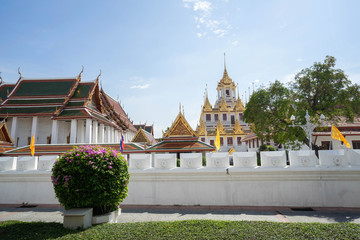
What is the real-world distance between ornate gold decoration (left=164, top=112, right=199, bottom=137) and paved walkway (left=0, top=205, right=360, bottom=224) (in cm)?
911

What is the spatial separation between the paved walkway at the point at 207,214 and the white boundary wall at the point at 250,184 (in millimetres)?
340

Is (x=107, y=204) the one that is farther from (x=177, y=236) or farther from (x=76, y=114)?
(x=76, y=114)

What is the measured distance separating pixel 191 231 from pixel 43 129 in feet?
72.6

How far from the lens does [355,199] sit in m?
7.15

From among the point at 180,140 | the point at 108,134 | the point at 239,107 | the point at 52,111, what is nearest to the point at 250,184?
the point at 180,140

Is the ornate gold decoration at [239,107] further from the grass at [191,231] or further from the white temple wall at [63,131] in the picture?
the grass at [191,231]

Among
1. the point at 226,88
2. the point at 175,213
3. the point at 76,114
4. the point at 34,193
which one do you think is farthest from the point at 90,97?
the point at 226,88

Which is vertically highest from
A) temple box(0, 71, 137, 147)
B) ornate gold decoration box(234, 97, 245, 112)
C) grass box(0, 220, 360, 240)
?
ornate gold decoration box(234, 97, 245, 112)

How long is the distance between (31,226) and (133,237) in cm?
263

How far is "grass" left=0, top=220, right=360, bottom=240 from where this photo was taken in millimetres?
4109

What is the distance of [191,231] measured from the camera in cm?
446

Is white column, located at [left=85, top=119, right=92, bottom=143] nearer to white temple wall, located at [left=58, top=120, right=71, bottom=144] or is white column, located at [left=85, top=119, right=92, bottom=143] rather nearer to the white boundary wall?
white temple wall, located at [left=58, top=120, right=71, bottom=144]

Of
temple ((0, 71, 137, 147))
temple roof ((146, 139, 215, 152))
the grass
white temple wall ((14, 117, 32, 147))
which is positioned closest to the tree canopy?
temple roof ((146, 139, 215, 152))

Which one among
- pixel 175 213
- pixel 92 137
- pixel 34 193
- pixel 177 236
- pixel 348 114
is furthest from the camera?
pixel 92 137
